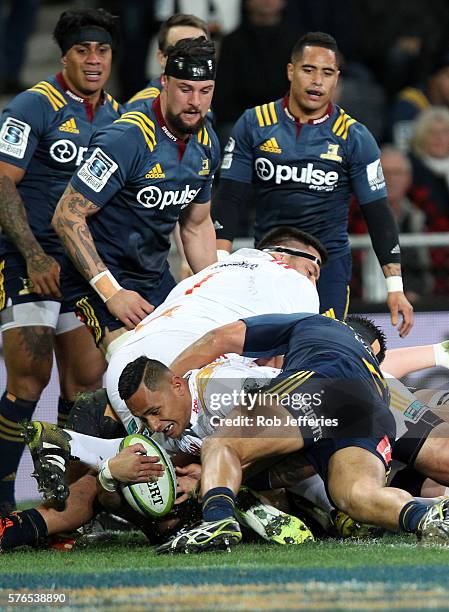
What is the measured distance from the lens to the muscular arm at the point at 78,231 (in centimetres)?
659

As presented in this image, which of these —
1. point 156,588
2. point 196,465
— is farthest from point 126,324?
point 156,588

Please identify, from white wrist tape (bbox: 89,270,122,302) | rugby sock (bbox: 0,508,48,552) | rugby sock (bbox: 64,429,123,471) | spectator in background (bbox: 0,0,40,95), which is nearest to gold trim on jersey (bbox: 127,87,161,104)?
white wrist tape (bbox: 89,270,122,302)

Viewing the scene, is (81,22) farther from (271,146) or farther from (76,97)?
(271,146)

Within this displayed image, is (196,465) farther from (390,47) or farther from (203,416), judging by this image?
(390,47)

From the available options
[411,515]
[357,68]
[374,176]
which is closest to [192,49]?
[374,176]

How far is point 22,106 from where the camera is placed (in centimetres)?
709

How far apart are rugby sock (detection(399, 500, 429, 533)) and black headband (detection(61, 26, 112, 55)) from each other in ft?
10.7

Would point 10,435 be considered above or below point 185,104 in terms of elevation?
below

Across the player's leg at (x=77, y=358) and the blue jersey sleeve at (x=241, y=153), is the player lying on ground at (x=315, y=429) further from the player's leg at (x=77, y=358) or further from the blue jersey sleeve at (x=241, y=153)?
the blue jersey sleeve at (x=241, y=153)

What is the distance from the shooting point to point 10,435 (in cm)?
728

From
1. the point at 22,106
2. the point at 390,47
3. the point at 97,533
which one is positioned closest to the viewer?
the point at 97,533

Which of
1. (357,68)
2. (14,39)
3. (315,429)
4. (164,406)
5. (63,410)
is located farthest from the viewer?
(14,39)

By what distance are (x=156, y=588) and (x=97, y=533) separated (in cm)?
222

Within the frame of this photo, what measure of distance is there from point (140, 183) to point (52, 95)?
775 millimetres
